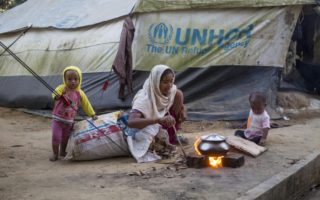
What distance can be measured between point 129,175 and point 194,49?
4088mm

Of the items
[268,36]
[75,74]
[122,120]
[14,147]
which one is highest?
[268,36]

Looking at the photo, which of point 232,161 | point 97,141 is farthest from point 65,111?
point 232,161

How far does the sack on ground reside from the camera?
507 cm

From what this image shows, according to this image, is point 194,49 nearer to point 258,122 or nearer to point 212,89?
point 212,89

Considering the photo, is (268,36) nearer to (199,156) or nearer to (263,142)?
(263,142)

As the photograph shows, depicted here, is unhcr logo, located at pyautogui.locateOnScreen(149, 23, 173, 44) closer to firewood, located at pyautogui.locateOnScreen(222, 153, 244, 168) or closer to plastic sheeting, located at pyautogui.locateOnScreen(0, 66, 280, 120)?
plastic sheeting, located at pyautogui.locateOnScreen(0, 66, 280, 120)

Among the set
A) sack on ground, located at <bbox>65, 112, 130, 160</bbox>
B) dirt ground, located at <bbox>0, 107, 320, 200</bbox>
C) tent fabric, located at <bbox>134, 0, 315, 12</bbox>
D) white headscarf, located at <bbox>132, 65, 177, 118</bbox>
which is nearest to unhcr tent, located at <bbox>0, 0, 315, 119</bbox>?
tent fabric, located at <bbox>134, 0, 315, 12</bbox>

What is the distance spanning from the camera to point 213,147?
459cm

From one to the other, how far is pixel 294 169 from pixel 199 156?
898mm

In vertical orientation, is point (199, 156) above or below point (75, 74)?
below

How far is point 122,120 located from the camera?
17.1ft

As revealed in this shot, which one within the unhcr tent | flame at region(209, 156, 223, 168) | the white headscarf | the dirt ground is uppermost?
the unhcr tent

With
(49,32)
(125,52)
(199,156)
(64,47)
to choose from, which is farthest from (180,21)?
(199,156)

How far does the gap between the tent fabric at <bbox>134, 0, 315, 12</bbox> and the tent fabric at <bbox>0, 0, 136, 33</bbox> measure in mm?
400
